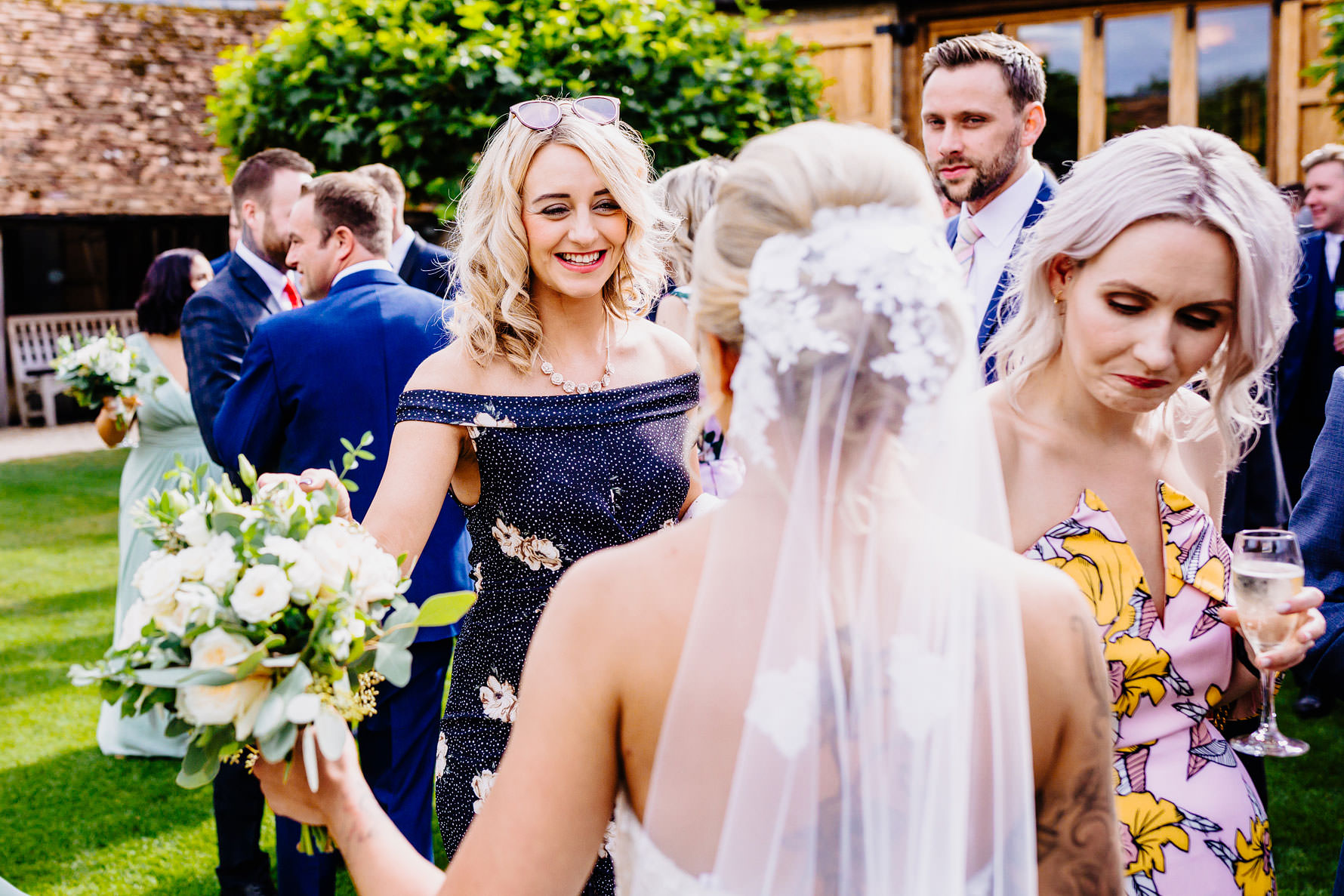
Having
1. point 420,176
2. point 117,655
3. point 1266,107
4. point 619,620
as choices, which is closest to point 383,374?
point 117,655

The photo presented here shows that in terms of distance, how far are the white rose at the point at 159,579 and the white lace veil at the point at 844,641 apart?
880 mm

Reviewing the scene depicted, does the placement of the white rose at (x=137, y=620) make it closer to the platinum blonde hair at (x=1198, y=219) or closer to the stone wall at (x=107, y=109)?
the platinum blonde hair at (x=1198, y=219)

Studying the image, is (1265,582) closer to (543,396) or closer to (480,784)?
(543,396)

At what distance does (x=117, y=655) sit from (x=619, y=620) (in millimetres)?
874

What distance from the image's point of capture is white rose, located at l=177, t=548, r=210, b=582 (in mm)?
1782

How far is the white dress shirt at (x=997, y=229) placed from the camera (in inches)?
154

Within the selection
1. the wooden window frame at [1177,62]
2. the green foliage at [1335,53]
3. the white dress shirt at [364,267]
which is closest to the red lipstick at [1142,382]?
the white dress shirt at [364,267]

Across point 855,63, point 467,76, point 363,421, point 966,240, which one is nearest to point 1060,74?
point 855,63

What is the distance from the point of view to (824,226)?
1.38 meters

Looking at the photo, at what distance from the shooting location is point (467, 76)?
6184 mm

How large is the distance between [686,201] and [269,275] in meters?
1.82

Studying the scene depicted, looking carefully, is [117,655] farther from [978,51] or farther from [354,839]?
[978,51]

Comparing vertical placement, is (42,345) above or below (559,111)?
below

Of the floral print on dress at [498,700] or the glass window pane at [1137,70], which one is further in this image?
the glass window pane at [1137,70]
